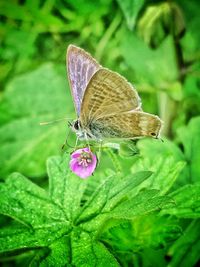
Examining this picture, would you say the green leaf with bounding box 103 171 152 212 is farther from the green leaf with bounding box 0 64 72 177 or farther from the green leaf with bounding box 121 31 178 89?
the green leaf with bounding box 121 31 178 89

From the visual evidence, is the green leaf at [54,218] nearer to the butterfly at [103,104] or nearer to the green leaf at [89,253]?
the green leaf at [89,253]

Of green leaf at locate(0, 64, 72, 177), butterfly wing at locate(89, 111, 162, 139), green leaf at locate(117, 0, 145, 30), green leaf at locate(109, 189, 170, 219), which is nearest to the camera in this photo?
green leaf at locate(109, 189, 170, 219)

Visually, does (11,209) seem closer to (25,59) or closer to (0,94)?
(0,94)

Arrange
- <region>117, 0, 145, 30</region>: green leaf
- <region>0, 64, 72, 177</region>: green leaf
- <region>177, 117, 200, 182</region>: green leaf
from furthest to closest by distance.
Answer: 1. <region>0, 64, 72, 177</region>: green leaf
2. <region>117, 0, 145, 30</region>: green leaf
3. <region>177, 117, 200, 182</region>: green leaf

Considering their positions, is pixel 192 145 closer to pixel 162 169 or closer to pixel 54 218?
pixel 162 169

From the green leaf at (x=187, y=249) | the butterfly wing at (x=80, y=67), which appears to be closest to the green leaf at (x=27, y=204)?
the butterfly wing at (x=80, y=67)

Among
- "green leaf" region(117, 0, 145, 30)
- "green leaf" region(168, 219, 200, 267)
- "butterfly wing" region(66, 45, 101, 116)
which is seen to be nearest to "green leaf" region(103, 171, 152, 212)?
"butterfly wing" region(66, 45, 101, 116)
